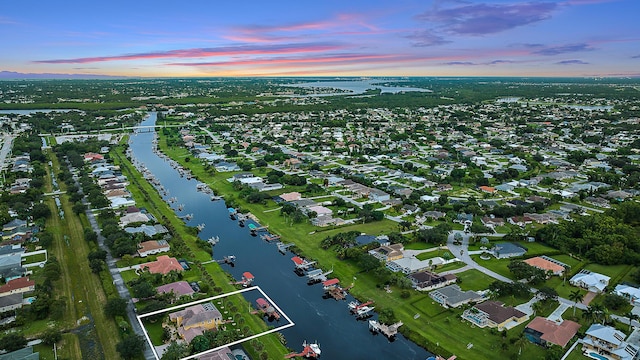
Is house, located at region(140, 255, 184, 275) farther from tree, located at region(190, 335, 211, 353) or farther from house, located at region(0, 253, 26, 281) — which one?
tree, located at region(190, 335, 211, 353)

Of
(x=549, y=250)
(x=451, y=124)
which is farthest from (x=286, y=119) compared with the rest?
(x=549, y=250)

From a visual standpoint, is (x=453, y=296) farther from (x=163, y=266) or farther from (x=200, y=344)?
(x=163, y=266)

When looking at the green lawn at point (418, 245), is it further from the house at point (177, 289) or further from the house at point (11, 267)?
the house at point (11, 267)

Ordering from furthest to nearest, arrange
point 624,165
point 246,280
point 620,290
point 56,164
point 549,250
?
1. point 56,164
2. point 624,165
3. point 549,250
4. point 246,280
5. point 620,290

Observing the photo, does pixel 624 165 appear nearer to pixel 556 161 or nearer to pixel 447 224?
pixel 556 161

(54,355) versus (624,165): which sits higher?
(624,165)

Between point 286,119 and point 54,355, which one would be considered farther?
point 286,119

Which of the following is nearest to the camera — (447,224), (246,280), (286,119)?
(246,280)
